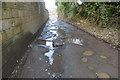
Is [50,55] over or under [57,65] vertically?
over

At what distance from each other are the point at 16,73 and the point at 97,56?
2427 millimetres

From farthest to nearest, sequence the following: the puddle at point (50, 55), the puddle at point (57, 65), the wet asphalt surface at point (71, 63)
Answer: the puddle at point (50, 55)
the puddle at point (57, 65)
the wet asphalt surface at point (71, 63)

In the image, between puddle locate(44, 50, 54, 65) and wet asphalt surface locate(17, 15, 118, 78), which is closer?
wet asphalt surface locate(17, 15, 118, 78)

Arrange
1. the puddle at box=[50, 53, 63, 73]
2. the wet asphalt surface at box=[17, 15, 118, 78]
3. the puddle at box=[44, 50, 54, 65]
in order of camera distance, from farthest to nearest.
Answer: the puddle at box=[44, 50, 54, 65], the puddle at box=[50, 53, 63, 73], the wet asphalt surface at box=[17, 15, 118, 78]

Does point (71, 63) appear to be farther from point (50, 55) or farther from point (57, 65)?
point (50, 55)

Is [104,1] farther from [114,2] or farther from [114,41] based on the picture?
[114,41]

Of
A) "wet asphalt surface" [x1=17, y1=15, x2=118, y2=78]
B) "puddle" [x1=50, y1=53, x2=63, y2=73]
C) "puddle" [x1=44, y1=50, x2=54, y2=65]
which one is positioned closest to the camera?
"wet asphalt surface" [x1=17, y1=15, x2=118, y2=78]

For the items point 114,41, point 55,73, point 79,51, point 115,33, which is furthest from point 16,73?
point 115,33

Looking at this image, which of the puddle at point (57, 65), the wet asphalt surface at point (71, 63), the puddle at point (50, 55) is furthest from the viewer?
the puddle at point (50, 55)

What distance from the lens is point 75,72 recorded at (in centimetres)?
264

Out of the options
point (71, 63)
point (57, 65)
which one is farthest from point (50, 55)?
point (71, 63)

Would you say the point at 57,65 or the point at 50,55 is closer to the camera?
the point at 57,65

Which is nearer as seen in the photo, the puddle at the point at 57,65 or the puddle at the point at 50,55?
the puddle at the point at 57,65

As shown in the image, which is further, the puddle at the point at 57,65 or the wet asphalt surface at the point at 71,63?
the puddle at the point at 57,65
